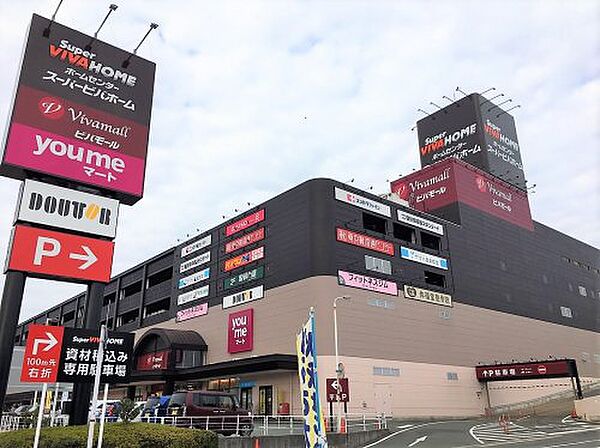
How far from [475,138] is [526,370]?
25.4m

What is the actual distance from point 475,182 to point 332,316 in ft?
80.4

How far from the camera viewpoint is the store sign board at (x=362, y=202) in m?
40.5

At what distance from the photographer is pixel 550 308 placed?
56250 mm

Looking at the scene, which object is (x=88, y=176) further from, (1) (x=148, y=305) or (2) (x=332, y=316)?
(1) (x=148, y=305)

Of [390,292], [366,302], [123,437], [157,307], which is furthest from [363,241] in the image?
[157,307]

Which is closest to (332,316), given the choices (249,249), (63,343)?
(249,249)

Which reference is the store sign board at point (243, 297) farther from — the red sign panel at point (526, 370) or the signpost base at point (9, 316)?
the signpost base at point (9, 316)

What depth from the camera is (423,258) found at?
4409cm

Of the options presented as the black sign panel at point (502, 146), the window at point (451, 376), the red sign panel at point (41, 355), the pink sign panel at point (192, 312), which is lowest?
the red sign panel at point (41, 355)

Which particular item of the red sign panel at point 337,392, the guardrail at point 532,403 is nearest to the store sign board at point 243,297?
the red sign panel at point 337,392

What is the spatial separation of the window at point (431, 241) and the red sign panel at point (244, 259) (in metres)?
14.5

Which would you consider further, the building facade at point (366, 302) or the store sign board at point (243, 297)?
the store sign board at point (243, 297)

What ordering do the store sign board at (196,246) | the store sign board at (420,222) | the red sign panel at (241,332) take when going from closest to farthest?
the red sign panel at (241,332) → the store sign board at (420,222) → the store sign board at (196,246)

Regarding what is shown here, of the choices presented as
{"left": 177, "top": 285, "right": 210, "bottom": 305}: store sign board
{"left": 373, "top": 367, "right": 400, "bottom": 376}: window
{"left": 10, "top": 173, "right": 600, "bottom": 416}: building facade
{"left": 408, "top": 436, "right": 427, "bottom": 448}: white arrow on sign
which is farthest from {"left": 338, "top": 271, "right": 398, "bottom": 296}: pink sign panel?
{"left": 177, "top": 285, "right": 210, "bottom": 305}: store sign board
